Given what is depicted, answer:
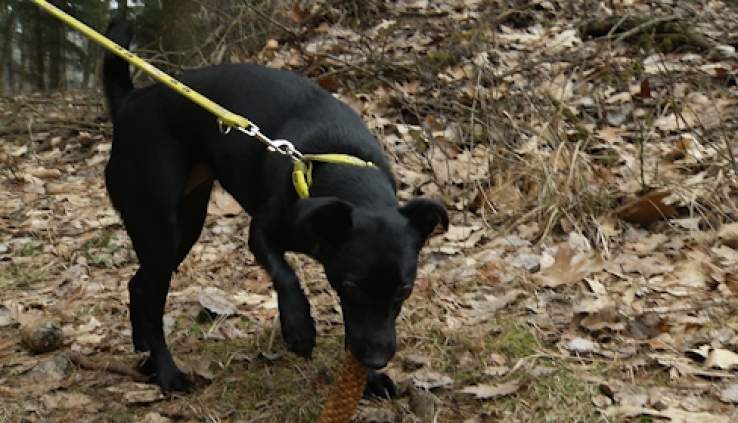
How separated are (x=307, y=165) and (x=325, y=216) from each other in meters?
0.51

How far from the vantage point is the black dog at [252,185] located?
2.86 m

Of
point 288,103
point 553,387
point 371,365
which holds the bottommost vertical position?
point 553,387

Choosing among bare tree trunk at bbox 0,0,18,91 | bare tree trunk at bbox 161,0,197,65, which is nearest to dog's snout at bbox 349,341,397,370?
bare tree trunk at bbox 161,0,197,65

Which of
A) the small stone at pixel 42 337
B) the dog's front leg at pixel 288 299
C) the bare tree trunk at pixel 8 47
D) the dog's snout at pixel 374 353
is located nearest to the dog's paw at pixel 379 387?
the dog's front leg at pixel 288 299

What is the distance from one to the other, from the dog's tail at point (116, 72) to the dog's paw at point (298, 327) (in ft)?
4.82

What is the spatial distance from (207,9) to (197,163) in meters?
4.78

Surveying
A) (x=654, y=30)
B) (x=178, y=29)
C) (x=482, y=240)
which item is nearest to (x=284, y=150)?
(x=482, y=240)

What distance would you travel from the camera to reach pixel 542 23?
773 cm

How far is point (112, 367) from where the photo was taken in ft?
12.1

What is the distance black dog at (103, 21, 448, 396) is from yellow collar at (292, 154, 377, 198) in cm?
3

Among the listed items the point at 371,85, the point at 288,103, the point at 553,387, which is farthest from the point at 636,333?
the point at 371,85

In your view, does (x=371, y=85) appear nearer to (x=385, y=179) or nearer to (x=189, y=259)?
(x=189, y=259)

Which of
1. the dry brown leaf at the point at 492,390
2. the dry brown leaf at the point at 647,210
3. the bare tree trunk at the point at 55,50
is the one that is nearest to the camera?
the dry brown leaf at the point at 492,390

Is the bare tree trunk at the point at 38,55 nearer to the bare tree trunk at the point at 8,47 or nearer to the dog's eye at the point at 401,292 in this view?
the bare tree trunk at the point at 8,47
